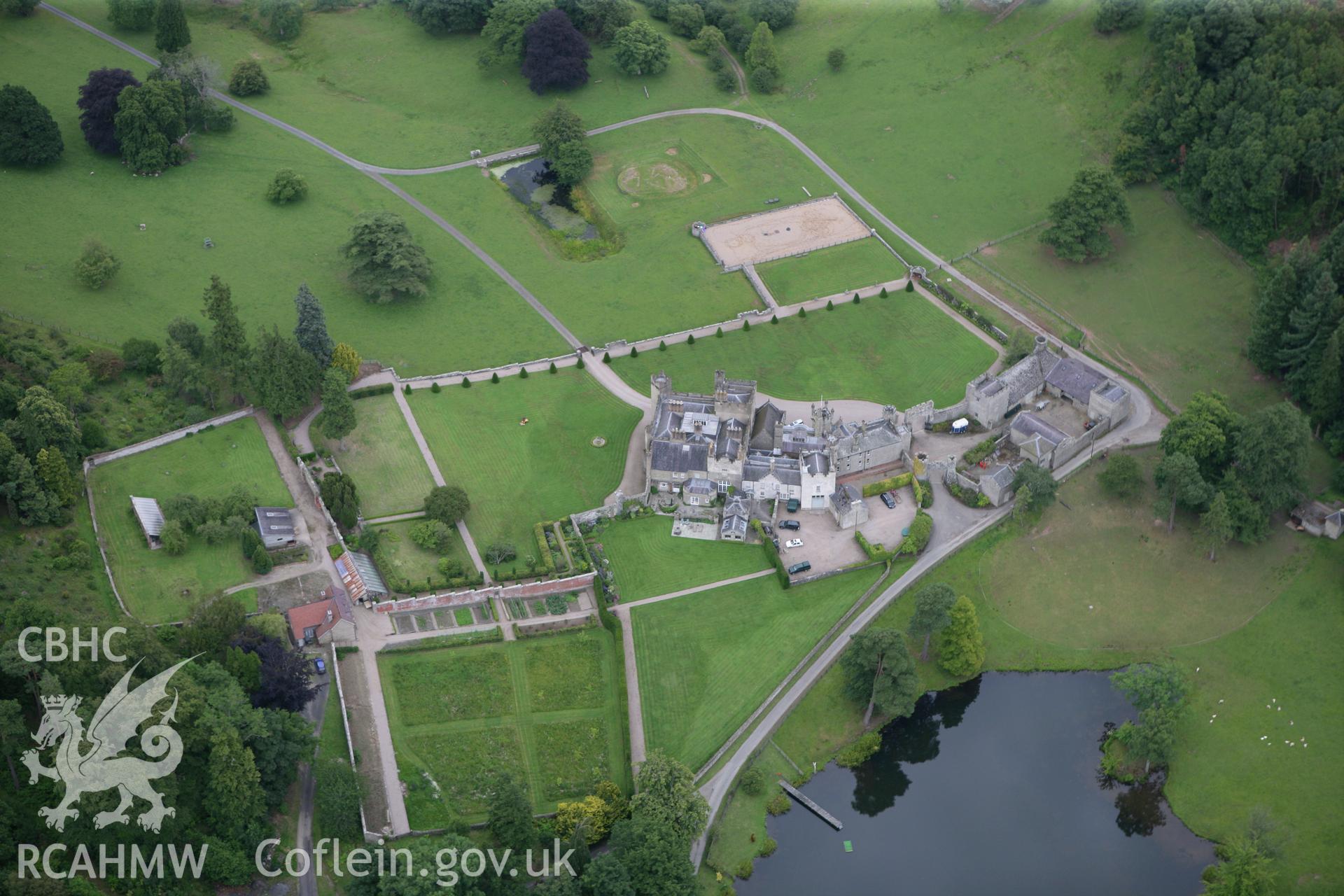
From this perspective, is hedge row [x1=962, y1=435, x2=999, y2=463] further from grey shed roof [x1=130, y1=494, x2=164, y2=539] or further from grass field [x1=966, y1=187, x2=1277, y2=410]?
grey shed roof [x1=130, y1=494, x2=164, y2=539]

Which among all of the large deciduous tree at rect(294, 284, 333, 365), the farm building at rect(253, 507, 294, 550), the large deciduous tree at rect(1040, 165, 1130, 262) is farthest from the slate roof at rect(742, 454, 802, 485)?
the large deciduous tree at rect(1040, 165, 1130, 262)

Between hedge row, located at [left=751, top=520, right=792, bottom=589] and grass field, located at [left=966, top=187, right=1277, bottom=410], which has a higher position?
grass field, located at [left=966, top=187, right=1277, bottom=410]

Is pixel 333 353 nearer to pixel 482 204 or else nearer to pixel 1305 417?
pixel 482 204

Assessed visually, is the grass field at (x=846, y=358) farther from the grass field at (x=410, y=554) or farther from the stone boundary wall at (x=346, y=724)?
the stone boundary wall at (x=346, y=724)

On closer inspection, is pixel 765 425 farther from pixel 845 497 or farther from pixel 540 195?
pixel 540 195

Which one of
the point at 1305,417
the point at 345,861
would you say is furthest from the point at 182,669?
the point at 1305,417

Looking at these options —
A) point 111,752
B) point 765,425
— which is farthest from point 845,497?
point 111,752

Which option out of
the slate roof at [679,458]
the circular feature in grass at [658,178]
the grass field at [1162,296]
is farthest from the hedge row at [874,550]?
the circular feature in grass at [658,178]
